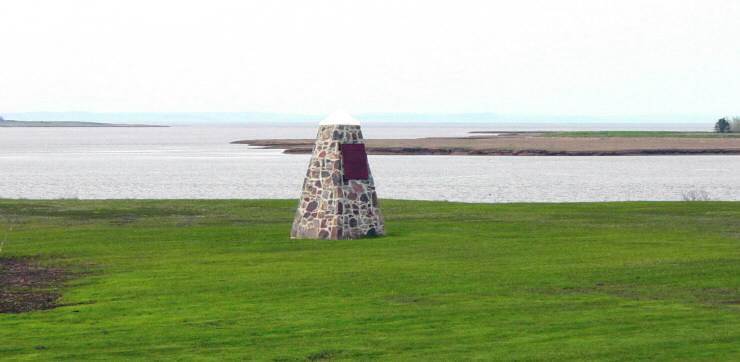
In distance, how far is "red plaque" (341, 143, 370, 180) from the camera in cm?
3039

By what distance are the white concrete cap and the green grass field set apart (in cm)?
309

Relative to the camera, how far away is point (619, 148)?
154750mm

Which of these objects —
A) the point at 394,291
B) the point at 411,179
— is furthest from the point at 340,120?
the point at 411,179

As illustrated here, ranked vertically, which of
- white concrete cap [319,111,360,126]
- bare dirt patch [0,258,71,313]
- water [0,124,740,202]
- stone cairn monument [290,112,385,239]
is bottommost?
water [0,124,740,202]

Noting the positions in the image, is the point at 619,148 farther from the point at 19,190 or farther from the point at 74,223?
the point at 74,223

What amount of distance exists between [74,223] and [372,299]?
18062 mm

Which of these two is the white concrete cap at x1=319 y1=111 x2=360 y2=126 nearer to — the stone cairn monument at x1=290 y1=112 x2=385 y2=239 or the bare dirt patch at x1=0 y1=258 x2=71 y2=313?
the stone cairn monument at x1=290 y1=112 x2=385 y2=239

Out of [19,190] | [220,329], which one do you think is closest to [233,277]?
[220,329]

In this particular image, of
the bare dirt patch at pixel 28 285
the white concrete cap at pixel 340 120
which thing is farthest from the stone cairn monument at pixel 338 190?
the bare dirt patch at pixel 28 285

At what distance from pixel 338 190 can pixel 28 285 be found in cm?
986

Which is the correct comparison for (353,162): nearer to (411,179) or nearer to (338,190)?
(338,190)

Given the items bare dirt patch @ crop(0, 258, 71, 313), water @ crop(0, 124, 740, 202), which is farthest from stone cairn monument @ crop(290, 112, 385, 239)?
water @ crop(0, 124, 740, 202)

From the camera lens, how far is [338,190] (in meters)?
30.3

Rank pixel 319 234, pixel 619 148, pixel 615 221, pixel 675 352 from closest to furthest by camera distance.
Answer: pixel 675 352 < pixel 319 234 < pixel 615 221 < pixel 619 148
